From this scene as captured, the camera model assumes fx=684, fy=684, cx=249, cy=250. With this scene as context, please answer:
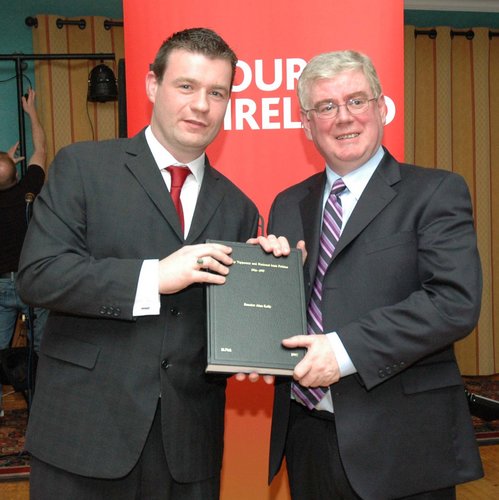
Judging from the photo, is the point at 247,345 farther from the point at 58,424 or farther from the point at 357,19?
the point at 357,19

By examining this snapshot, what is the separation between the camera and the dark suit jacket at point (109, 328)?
1.68 meters

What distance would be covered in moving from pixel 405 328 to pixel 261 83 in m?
1.15

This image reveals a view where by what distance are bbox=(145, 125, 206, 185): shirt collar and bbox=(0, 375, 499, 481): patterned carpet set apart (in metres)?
2.69

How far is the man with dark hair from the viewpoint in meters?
1.68

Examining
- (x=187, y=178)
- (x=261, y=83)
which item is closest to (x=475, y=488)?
(x=261, y=83)

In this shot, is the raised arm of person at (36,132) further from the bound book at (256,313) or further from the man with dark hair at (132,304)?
the bound book at (256,313)

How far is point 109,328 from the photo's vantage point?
1.75 meters

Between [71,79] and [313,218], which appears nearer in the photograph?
[313,218]

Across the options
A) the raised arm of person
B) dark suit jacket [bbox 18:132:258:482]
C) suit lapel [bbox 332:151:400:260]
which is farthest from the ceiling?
dark suit jacket [bbox 18:132:258:482]

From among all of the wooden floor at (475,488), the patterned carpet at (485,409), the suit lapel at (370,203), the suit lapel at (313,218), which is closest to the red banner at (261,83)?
the suit lapel at (313,218)

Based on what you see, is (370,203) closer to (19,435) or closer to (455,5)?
(19,435)

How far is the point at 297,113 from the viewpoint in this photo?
2.45m

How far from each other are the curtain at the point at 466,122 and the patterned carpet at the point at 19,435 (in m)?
0.87

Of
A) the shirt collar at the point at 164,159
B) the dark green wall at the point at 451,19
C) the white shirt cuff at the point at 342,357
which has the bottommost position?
the white shirt cuff at the point at 342,357
